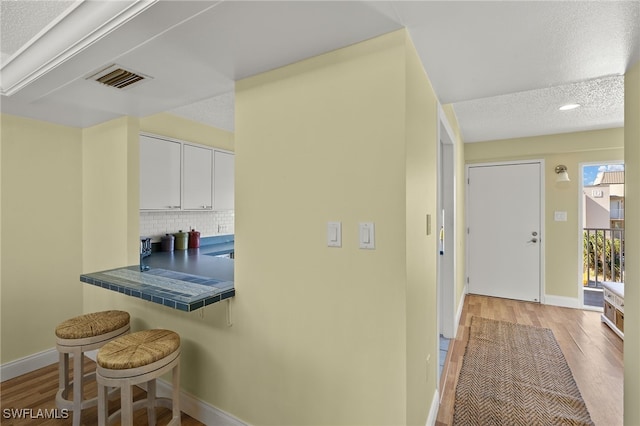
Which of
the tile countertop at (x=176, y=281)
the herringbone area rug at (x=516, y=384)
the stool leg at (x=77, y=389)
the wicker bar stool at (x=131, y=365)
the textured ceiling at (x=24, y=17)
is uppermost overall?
the textured ceiling at (x=24, y=17)

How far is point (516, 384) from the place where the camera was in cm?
242

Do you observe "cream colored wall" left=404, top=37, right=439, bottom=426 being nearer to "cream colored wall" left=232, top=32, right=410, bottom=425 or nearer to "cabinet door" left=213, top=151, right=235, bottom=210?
"cream colored wall" left=232, top=32, right=410, bottom=425

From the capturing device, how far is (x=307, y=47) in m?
1.50

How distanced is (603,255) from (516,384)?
361 cm

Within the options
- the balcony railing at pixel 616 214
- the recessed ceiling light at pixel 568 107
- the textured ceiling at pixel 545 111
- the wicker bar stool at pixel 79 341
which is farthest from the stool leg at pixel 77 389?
the balcony railing at pixel 616 214

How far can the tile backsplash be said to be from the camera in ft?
10.9

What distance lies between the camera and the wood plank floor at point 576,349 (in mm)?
2180

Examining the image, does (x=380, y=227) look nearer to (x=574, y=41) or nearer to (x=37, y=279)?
(x=574, y=41)

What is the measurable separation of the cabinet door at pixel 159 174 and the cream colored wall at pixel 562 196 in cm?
446

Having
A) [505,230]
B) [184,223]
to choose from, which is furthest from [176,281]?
[505,230]

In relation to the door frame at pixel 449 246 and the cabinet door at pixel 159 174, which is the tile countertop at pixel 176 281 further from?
the door frame at pixel 449 246

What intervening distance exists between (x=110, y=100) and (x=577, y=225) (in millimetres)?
5485

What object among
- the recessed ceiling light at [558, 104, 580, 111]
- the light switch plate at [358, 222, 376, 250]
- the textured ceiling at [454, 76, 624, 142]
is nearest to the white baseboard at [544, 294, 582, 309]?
the textured ceiling at [454, 76, 624, 142]

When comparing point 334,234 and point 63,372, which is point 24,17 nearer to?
point 334,234
